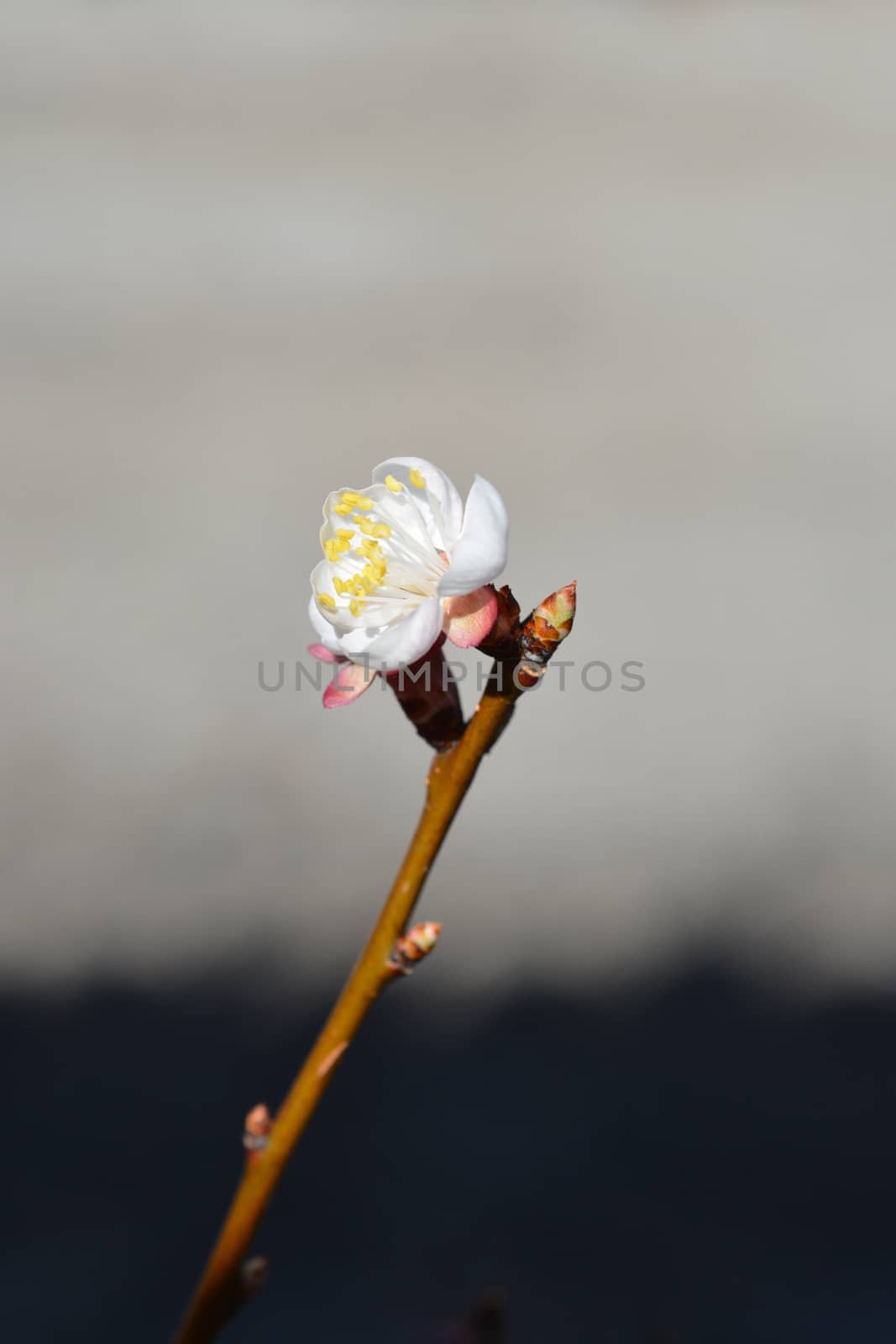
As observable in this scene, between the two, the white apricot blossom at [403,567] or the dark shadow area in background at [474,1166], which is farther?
the dark shadow area in background at [474,1166]

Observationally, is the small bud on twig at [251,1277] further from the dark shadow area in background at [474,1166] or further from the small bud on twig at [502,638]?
the dark shadow area in background at [474,1166]

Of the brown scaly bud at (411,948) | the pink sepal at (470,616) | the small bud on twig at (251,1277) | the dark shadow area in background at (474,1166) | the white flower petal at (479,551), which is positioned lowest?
the dark shadow area in background at (474,1166)

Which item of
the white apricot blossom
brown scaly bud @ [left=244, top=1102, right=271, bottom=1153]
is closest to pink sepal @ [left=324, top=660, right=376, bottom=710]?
the white apricot blossom

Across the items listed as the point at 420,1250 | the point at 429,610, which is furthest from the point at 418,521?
the point at 420,1250

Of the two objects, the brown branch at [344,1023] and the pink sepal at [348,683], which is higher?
the pink sepal at [348,683]

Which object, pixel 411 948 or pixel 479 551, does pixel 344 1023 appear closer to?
pixel 411 948

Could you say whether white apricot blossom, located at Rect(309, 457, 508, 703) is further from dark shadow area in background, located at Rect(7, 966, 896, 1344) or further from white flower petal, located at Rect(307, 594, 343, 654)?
dark shadow area in background, located at Rect(7, 966, 896, 1344)

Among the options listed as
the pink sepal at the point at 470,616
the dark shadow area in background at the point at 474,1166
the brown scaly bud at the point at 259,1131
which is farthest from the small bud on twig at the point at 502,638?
the dark shadow area in background at the point at 474,1166
